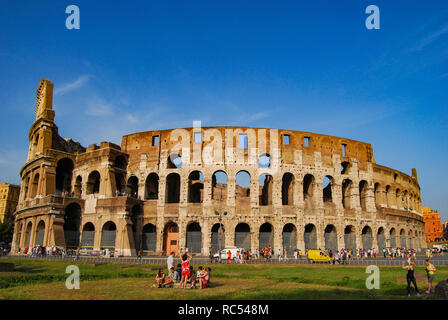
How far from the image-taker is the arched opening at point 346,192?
4109 centimetres

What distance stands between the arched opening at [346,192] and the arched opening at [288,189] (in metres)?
7.02

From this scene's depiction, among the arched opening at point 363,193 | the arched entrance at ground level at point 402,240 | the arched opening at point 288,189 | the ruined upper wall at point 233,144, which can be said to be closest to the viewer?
the ruined upper wall at point 233,144

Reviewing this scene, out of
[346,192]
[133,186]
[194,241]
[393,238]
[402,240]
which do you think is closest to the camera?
[194,241]

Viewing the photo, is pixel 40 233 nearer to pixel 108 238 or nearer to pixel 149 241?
pixel 108 238

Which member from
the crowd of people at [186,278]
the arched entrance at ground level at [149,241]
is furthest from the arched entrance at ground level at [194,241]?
the crowd of people at [186,278]

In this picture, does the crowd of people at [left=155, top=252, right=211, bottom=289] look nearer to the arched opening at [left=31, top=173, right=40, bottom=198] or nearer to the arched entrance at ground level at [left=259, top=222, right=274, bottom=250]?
the arched entrance at ground level at [left=259, top=222, right=274, bottom=250]

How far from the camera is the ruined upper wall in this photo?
37.1m

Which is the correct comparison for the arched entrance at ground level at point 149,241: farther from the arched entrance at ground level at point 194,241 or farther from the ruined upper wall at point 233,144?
the ruined upper wall at point 233,144

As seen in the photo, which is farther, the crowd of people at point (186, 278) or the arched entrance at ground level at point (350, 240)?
the arched entrance at ground level at point (350, 240)

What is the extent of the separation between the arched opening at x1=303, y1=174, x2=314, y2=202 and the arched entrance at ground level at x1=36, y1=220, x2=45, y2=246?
2889cm

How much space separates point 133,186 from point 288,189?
1847 cm

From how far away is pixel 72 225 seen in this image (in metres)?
39.8

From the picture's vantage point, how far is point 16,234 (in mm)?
43000

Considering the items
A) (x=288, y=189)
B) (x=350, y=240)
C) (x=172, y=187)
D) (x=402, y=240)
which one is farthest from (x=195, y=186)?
(x=402, y=240)
